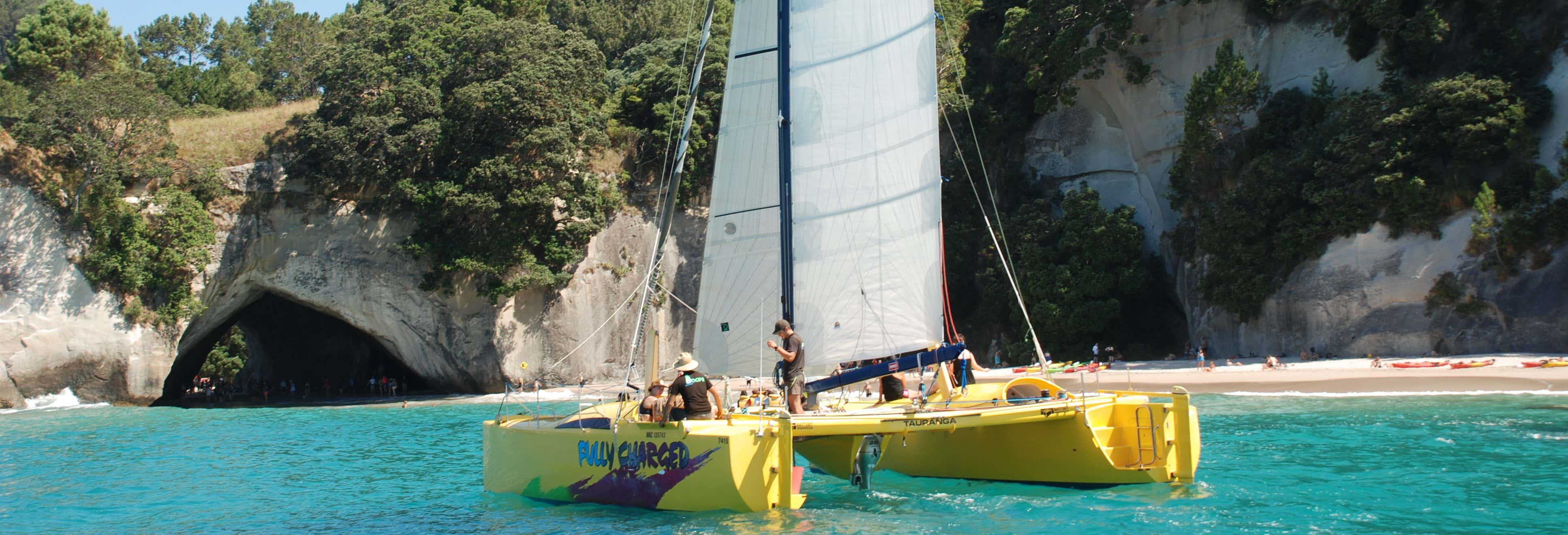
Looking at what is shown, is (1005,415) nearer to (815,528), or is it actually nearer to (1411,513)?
(815,528)

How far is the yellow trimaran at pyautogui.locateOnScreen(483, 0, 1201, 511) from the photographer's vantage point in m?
13.6

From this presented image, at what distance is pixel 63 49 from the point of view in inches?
1705

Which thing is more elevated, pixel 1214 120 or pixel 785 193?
pixel 1214 120

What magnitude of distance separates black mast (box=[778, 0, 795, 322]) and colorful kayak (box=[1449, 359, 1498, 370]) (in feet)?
66.1

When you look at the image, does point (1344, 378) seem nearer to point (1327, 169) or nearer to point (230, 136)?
point (1327, 169)

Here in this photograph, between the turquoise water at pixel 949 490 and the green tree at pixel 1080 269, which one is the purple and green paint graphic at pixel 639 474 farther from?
the green tree at pixel 1080 269

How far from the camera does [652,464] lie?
12.4 m

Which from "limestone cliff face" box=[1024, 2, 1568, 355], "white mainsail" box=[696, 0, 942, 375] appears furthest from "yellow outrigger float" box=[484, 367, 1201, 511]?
"limestone cliff face" box=[1024, 2, 1568, 355]

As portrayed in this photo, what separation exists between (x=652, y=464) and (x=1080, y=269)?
90.5 feet

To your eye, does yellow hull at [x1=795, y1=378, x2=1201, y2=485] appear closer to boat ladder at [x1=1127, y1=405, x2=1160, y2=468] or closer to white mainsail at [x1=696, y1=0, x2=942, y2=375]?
boat ladder at [x1=1127, y1=405, x2=1160, y2=468]

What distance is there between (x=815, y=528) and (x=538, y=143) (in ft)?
85.5

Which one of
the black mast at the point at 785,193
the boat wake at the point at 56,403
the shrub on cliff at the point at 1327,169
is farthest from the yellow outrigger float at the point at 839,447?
the boat wake at the point at 56,403

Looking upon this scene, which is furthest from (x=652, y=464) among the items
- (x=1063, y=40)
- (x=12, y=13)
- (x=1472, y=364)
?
(x=12, y=13)

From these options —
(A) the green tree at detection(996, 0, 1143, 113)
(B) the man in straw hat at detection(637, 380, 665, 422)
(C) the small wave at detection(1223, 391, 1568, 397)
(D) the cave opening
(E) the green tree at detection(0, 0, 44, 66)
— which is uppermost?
(E) the green tree at detection(0, 0, 44, 66)
